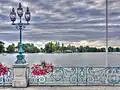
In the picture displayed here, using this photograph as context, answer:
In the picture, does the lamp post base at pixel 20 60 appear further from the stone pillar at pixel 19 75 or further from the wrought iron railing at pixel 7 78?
the wrought iron railing at pixel 7 78

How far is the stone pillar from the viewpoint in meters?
11.3

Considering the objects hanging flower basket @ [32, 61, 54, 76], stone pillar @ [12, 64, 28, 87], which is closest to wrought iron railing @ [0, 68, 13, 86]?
stone pillar @ [12, 64, 28, 87]

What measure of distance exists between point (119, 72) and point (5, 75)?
16.3 feet

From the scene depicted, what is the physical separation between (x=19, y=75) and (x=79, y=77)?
2.60 meters

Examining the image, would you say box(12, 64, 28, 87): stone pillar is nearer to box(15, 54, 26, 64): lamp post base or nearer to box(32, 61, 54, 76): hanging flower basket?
box(15, 54, 26, 64): lamp post base

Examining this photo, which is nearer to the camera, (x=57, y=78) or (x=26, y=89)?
(x=26, y=89)

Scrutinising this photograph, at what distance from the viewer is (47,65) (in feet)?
38.7

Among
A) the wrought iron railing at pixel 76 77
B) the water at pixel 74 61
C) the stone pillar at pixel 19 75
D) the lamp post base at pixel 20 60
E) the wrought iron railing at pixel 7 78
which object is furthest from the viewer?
the water at pixel 74 61

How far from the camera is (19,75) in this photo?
37.1ft

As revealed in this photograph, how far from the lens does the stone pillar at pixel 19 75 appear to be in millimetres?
11266

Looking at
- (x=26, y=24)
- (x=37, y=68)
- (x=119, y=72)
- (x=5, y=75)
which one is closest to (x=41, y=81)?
(x=37, y=68)

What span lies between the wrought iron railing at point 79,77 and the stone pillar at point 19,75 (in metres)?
0.58

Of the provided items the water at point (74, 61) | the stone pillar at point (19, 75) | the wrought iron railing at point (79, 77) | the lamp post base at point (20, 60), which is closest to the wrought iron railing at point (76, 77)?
the wrought iron railing at point (79, 77)

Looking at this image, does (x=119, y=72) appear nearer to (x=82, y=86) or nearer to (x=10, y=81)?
(x=82, y=86)
